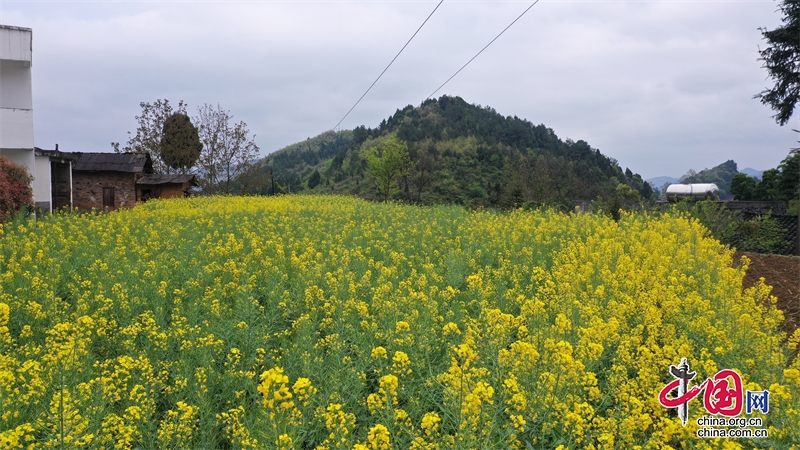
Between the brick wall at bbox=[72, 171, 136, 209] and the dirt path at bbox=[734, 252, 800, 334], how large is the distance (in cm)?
2639

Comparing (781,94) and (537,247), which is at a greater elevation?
(781,94)

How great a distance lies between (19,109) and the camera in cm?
1686

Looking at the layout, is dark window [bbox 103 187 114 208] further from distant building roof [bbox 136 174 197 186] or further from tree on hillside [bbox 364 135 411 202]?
tree on hillside [bbox 364 135 411 202]

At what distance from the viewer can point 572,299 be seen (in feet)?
16.9

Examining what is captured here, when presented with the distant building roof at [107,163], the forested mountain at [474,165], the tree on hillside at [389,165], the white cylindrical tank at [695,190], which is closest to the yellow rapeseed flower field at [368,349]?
the forested mountain at [474,165]

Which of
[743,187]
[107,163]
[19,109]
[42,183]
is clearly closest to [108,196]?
[107,163]

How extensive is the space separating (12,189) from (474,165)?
4046cm

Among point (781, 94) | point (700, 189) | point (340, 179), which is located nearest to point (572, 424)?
point (781, 94)

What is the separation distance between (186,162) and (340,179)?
1757 centimetres

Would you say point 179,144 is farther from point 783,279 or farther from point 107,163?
point 783,279

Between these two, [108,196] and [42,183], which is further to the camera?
[108,196]

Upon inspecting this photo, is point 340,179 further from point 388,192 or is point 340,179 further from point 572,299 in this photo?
point 572,299

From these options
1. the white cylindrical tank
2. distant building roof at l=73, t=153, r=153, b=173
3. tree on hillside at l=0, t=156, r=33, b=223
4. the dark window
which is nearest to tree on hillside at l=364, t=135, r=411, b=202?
distant building roof at l=73, t=153, r=153, b=173

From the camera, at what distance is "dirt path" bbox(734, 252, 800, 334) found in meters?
6.30
